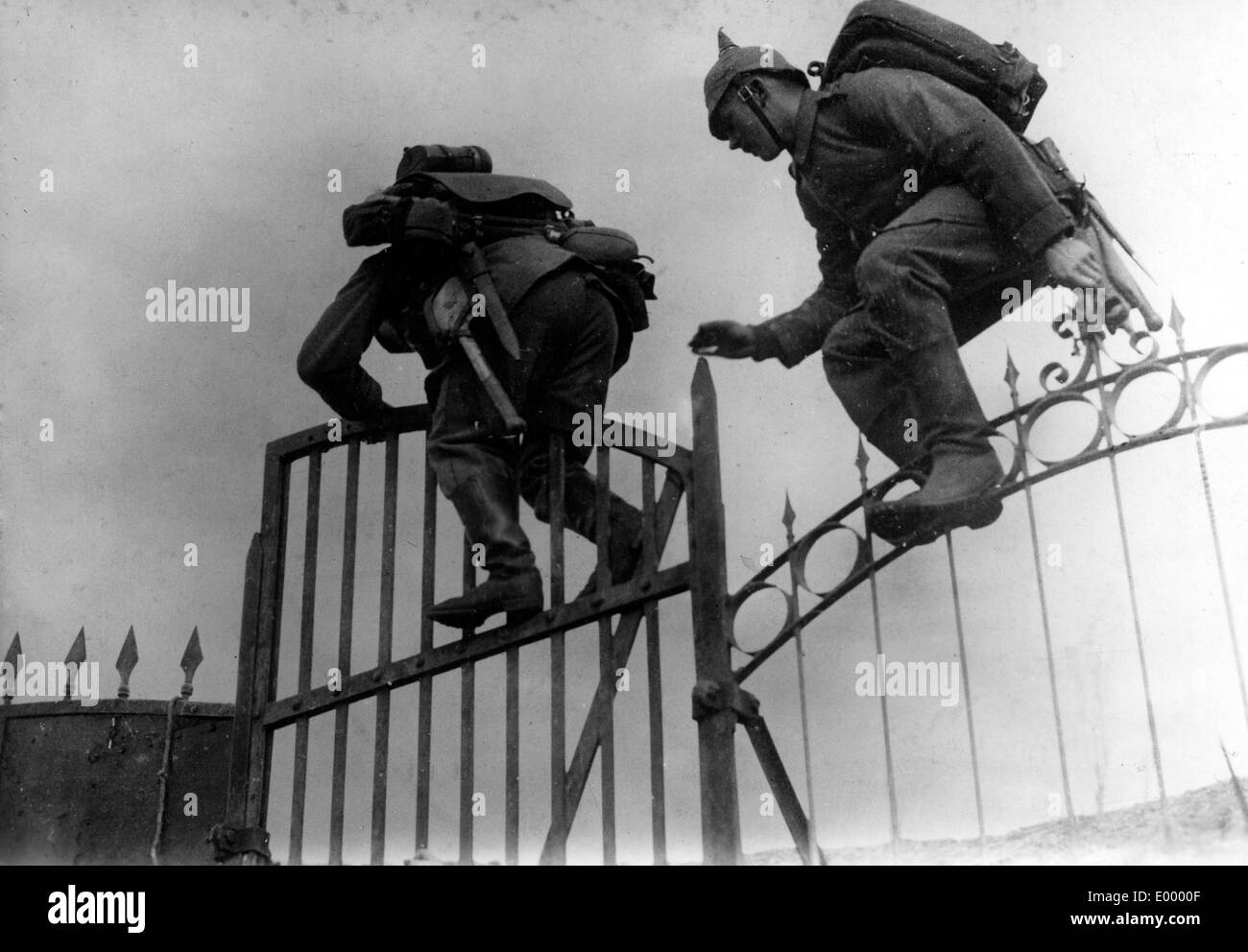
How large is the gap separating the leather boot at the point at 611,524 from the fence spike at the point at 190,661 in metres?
1.17

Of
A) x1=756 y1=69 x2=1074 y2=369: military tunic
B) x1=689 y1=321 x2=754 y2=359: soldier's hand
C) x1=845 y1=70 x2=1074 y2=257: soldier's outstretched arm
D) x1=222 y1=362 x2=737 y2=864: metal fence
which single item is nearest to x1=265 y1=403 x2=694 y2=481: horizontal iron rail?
x1=222 y1=362 x2=737 y2=864: metal fence

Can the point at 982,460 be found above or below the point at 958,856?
above

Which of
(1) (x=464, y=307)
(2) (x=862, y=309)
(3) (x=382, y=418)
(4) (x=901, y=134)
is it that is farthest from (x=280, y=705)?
(4) (x=901, y=134)

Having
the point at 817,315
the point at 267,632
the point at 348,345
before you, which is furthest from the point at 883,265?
the point at 267,632

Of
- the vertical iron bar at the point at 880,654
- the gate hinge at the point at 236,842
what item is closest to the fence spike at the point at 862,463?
the vertical iron bar at the point at 880,654

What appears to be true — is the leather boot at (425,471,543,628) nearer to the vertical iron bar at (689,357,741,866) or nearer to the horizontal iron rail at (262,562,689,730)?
the horizontal iron rail at (262,562,689,730)

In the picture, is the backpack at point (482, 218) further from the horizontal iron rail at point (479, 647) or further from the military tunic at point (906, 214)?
the horizontal iron rail at point (479, 647)

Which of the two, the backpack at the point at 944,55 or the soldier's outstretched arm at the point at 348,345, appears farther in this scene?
the soldier's outstretched arm at the point at 348,345

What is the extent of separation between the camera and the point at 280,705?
532 centimetres

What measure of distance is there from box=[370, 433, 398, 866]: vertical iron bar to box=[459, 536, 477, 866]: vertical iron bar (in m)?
0.23

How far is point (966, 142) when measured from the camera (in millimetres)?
5199

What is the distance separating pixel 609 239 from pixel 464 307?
0.51 metres

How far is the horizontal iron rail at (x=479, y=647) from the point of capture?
16.6 feet
